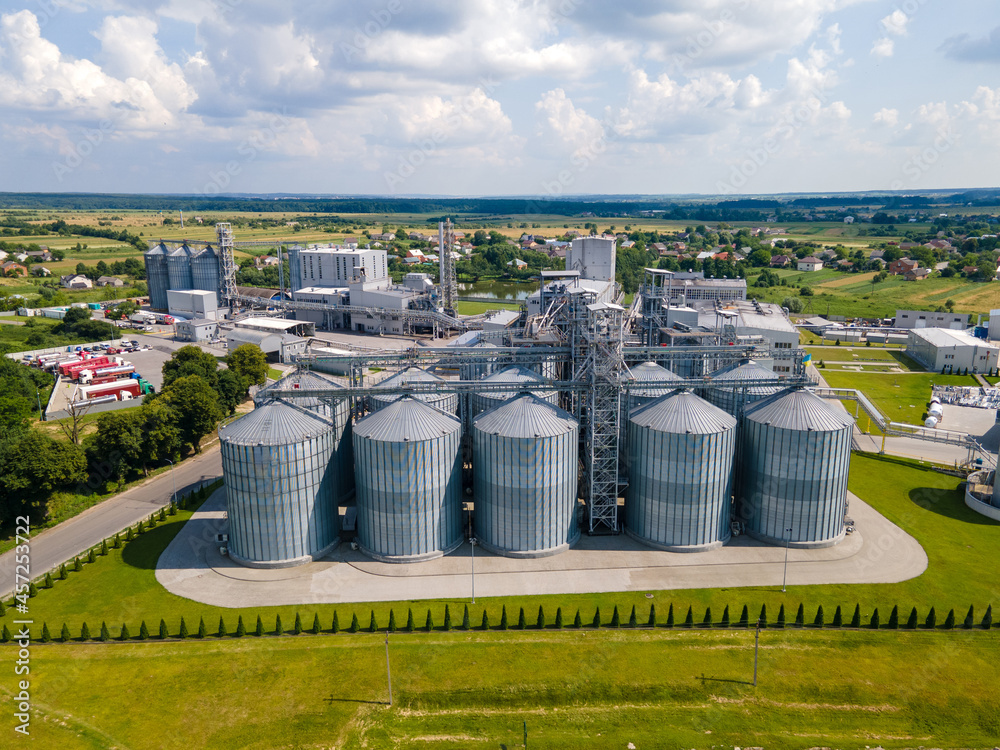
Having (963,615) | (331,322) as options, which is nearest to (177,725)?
(963,615)

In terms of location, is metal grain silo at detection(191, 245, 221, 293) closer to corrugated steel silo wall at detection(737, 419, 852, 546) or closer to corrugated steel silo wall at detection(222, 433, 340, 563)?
corrugated steel silo wall at detection(222, 433, 340, 563)

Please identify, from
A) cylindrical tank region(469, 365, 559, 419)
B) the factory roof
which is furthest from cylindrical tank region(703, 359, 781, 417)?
the factory roof

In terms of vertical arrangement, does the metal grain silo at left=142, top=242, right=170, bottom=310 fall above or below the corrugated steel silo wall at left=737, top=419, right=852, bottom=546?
above

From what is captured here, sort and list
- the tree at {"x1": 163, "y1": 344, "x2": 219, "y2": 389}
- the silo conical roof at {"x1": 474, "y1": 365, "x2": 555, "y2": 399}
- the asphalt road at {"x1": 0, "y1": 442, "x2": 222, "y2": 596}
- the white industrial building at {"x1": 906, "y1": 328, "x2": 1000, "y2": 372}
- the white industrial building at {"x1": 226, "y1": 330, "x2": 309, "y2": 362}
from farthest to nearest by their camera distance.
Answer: the white industrial building at {"x1": 226, "y1": 330, "x2": 309, "y2": 362} → the white industrial building at {"x1": 906, "y1": 328, "x2": 1000, "y2": 372} → the tree at {"x1": 163, "y1": 344, "x2": 219, "y2": 389} → the silo conical roof at {"x1": 474, "y1": 365, "x2": 555, "y2": 399} → the asphalt road at {"x1": 0, "y1": 442, "x2": 222, "y2": 596}

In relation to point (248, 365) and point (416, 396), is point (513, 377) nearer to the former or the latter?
point (416, 396)

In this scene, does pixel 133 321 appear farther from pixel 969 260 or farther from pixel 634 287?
pixel 969 260

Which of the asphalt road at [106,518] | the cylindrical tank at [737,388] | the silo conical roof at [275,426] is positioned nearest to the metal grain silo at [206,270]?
the asphalt road at [106,518]

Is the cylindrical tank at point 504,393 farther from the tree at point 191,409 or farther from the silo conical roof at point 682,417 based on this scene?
the tree at point 191,409

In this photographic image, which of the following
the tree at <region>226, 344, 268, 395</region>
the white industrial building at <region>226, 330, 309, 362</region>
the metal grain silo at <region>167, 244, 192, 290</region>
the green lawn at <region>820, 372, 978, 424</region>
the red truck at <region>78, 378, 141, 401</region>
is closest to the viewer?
the green lawn at <region>820, 372, 978, 424</region>
